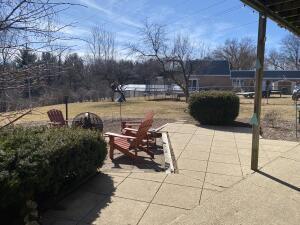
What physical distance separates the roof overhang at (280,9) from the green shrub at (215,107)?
5788mm

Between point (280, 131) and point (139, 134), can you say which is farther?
point (280, 131)

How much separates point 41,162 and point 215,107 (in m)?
9.35

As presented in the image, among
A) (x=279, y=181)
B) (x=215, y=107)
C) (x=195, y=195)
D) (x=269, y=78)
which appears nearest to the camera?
(x=195, y=195)

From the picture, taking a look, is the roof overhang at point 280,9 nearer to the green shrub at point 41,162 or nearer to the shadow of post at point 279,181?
the shadow of post at point 279,181

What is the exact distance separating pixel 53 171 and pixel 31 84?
1718 mm

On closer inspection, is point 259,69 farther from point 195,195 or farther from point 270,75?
point 270,75

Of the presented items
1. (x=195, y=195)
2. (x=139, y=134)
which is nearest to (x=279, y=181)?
(x=195, y=195)

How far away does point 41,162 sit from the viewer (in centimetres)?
403

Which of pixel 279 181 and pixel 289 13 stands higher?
pixel 289 13

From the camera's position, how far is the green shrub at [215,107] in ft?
41.5

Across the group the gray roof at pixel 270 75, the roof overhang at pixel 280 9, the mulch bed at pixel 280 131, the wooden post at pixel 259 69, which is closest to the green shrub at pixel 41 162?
the wooden post at pixel 259 69

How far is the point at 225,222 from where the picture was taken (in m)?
4.24

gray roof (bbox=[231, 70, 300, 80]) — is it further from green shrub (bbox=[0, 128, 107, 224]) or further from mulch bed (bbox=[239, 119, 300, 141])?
green shrub (bbox=[0, 128, 107, 224])

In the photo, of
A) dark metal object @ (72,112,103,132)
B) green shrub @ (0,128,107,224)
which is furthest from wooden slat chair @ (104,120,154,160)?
dark metal object @ (72,112,103,132)
